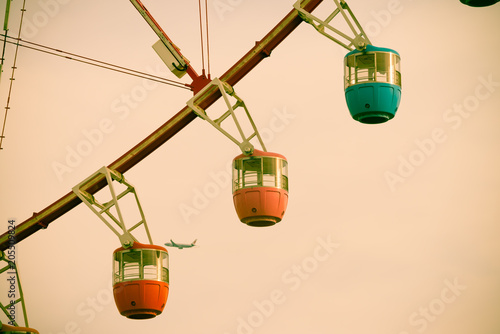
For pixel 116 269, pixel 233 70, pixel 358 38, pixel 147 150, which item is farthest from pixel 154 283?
pixel 358 38

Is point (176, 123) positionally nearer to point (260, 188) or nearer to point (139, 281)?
point (260, 188)

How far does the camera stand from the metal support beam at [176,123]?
124ft

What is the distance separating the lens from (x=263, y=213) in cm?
3725

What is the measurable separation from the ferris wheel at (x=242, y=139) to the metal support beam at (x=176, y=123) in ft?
0.09

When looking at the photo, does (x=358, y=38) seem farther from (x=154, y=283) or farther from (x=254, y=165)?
(x=154, y=283)

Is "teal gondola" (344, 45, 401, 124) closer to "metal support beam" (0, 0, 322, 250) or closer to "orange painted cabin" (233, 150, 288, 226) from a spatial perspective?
"metal support beam" (0, 0, 322, 250)

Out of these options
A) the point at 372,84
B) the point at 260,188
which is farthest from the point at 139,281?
the point at 372,84

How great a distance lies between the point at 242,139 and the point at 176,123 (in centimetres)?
203

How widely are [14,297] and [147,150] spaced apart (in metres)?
7.35

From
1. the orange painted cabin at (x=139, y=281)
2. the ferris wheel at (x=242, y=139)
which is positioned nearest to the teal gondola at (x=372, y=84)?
the ferris wheel at (x=242, y=139)

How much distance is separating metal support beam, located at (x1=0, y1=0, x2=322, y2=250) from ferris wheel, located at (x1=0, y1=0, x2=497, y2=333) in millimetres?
26

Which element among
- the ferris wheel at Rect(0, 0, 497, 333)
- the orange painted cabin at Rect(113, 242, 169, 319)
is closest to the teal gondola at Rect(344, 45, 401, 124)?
the ferris wheel at Rect(0, 0, 497, 333)

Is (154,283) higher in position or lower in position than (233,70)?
lower

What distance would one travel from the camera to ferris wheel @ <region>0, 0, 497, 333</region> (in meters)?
37.0
